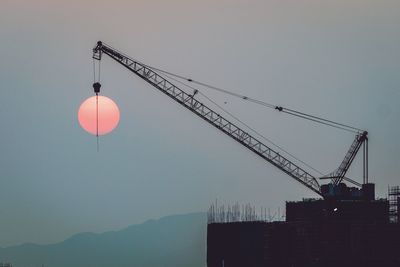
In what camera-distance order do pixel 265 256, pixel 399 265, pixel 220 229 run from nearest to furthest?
pixel 399 265
pixel 265 256
pixel 220 229

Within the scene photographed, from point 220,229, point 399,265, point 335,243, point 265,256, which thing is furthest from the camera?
point 220,229

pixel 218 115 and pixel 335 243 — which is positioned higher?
pixel 218 115

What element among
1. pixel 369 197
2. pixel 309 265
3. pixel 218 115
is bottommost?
pixel 309 265

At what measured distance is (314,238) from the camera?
14038cm

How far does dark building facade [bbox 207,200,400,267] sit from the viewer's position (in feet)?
426

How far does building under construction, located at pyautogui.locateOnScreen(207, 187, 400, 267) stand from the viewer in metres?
130

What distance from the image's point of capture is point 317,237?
14012 cm

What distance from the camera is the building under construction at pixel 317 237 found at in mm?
130000

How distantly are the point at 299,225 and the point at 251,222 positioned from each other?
12426mm

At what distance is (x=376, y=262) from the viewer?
415ft

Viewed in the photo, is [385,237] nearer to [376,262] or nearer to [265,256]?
[376,262]

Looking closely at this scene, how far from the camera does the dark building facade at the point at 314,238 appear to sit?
130 meters

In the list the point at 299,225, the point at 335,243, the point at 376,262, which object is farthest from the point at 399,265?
the point at 299,225

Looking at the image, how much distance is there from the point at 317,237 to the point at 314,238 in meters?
0.58
